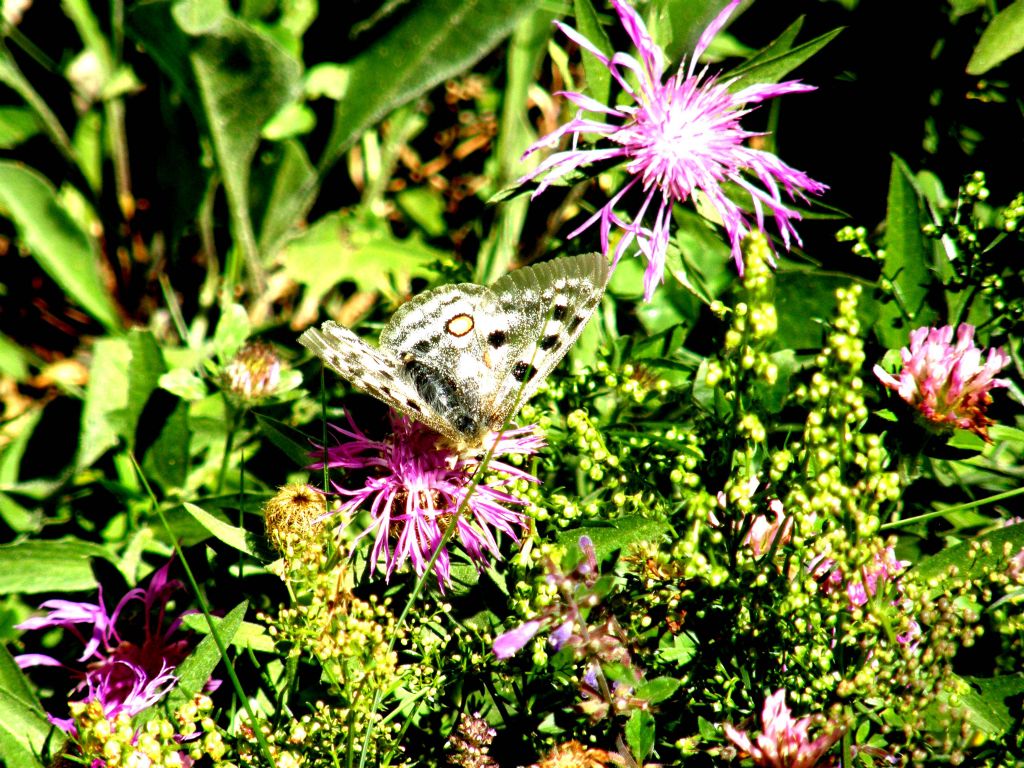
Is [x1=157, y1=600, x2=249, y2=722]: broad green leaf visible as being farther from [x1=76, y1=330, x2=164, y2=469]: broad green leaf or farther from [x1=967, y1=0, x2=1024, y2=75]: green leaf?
[x1=967, y1=0, x2=1024, y2=75]: green leaf

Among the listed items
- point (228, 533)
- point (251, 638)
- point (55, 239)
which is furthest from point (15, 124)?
point (251, 638)

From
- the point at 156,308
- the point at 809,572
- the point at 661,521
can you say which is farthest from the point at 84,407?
the point at 809,572

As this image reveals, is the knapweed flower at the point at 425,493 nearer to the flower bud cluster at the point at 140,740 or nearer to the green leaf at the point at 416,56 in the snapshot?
the flower bud cluster at the point at 140,740

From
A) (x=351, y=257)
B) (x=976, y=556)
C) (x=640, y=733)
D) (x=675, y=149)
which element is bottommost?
(x=640, y=733)

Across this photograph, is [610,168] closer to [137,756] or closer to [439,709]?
[439,709]

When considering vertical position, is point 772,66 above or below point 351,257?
above

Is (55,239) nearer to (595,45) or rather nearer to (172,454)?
(172,454)
